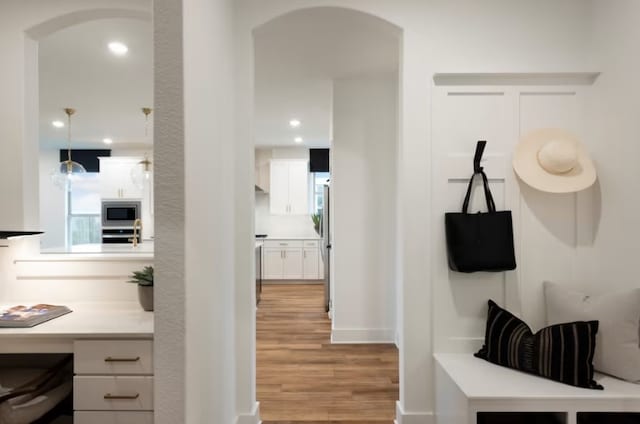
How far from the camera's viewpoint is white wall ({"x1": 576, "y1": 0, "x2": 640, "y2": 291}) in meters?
1.80

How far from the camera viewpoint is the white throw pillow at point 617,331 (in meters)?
1.71

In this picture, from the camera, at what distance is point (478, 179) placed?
2.08 meters

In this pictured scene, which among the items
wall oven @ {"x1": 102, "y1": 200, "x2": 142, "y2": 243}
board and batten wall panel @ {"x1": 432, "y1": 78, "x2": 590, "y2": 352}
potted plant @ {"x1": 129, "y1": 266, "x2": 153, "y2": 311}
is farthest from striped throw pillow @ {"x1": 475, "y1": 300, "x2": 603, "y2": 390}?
wall oven @ {"x1": 102, "y1": 200, "x2": 142, "y2": 243}

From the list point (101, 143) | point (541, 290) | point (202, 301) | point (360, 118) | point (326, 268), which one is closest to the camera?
point (202, 301)

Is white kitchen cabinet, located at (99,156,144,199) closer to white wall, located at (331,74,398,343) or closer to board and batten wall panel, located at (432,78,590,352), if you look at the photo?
white wall, located at (331,74,398,343)

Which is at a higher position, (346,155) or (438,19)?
(438,19)

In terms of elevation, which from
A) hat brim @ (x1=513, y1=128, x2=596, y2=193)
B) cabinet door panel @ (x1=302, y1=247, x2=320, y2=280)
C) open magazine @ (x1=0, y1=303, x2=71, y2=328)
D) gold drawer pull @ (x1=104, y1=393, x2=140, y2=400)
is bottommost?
cabinet door panel @ (x1=302, y1=247, x2=320, y2=280)

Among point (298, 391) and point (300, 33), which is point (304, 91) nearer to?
point (300, 33)

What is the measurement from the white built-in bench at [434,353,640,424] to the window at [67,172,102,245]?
716cm

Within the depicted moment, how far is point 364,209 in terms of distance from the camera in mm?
3645

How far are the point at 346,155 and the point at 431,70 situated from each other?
1.58m

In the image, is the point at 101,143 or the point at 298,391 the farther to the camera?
the point at 101,143

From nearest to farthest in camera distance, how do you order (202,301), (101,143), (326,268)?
1. (202,301)
2. (326,268)
3. (101,143)

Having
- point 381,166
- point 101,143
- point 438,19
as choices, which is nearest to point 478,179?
point 438,19
